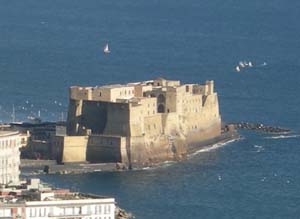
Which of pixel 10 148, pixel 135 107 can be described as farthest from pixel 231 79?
pixel 10 148

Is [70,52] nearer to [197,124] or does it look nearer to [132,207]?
[197,124]

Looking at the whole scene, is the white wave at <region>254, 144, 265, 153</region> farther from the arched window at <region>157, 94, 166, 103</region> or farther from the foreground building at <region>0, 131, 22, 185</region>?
the foreground building at <region>0, 131, 22, 185</region>

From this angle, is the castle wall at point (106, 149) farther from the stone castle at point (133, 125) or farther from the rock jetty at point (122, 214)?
the rock jetty at point (122, 214)

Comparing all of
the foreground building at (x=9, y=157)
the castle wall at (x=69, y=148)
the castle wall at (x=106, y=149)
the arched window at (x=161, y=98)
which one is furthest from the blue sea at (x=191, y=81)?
the foreground building at (x=9, y=157)

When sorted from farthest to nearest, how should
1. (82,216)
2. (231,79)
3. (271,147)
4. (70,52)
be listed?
1. (70,52)
2. (231,79)
3. (271,147)
4. (82,216)

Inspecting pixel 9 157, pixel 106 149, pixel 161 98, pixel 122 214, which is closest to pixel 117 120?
pixel 106 149

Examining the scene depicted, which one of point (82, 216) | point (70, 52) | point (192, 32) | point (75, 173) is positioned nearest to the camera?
point (82, 216)

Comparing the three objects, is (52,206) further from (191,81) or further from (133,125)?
(191,81)
